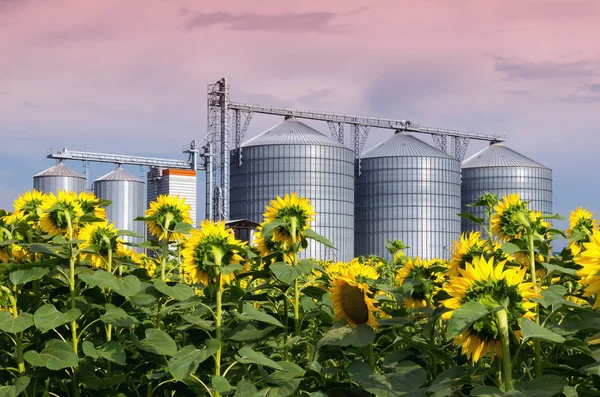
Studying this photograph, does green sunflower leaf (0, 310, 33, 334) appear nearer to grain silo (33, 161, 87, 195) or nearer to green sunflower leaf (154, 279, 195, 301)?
green sunflower leaf (154, 279, 195, 301)

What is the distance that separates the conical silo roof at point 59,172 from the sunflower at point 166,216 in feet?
274

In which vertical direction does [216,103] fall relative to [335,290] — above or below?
above

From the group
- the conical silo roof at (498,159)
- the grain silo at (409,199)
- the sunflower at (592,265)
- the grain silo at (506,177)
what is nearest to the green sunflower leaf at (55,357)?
the sunflower at (592,265)

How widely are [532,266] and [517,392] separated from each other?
50.4 inches

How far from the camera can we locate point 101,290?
15.8 ft

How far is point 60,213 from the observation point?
4879 mm

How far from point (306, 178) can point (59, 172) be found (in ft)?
108

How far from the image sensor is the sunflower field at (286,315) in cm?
285

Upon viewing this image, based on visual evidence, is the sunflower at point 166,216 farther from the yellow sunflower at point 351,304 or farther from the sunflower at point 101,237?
the yellow sunflower at point 351,304

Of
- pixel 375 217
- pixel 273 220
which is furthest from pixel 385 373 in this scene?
pixel 375 217

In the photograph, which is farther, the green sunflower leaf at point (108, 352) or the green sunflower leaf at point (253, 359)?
the green sunflower leaf at point (108, 352)

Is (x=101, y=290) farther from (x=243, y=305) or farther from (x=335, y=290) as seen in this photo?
(x=335, y=290)

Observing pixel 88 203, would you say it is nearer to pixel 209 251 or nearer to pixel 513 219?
pixel 209 251

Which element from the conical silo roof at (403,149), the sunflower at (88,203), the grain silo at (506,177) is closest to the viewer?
the sunflower at (88,203)
